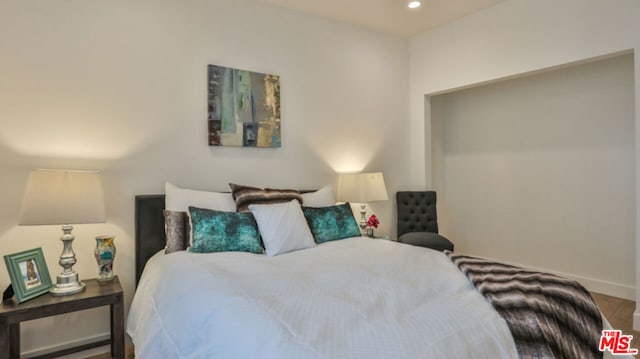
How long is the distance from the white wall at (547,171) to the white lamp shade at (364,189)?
5.41 feet

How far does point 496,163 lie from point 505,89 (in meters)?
0.91

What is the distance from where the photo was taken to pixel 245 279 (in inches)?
65.4

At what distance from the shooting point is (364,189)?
336 cm

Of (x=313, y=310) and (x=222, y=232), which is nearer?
(x=313, y=310)

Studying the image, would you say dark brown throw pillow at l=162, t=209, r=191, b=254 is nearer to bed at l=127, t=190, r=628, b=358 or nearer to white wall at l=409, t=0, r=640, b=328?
bed at l=127, t=190, r=628, b=358

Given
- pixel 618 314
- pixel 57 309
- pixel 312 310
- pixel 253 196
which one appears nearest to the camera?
pixel 312 310

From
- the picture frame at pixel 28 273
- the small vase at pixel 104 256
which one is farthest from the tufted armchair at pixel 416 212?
Answer: the picture frame at pixel 28 273

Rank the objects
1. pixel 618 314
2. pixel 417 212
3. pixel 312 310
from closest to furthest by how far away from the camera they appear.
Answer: pixel 312 310
pixel 618 314
pixel 417 212

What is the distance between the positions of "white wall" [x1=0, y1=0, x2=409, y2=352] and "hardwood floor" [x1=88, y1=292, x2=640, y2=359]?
3.54ft

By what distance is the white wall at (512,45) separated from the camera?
2705 mm

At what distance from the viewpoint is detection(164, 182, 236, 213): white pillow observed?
2424 millimetres

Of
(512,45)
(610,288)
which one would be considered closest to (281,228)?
(512,45)

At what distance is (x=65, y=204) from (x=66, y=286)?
0.49 metres

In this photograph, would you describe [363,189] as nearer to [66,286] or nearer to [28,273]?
[66,286]
